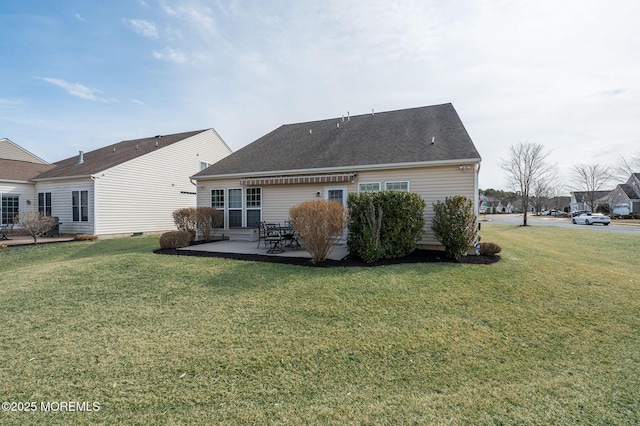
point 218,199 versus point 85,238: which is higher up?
point 218,199

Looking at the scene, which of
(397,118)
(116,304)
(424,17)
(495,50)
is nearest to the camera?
(116,304)

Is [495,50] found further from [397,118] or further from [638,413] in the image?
[638,413]

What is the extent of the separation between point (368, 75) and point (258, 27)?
5.61 metres

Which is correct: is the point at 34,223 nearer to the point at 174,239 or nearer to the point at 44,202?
the point at 44,202

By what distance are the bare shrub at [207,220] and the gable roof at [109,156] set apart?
8079 millimetres

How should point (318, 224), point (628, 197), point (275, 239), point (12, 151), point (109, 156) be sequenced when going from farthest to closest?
1. point (628, 197)
2. point (12, 151)
3. point (109, 156)
4. point (275, 239)
5. point (318, 224)

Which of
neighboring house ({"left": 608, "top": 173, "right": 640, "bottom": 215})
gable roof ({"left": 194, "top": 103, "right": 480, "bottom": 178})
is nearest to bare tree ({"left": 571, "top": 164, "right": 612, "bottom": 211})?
neighboring house ({"left": 608, "top": 173, "right": 640, "bottom": 215})

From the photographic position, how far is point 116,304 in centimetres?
553

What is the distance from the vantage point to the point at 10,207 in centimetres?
1805

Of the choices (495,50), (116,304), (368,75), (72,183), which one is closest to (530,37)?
(495,50)

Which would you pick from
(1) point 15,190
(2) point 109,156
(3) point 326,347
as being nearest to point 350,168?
(3) point 326,347

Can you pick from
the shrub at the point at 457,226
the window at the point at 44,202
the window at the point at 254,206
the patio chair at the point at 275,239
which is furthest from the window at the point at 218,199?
the window at the point at 44,202

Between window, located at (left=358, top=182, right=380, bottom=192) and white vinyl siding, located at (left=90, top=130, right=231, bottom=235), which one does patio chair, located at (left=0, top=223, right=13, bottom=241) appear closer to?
white vinyl siding, located at (left=90, top=130, right=231, bottom=235)

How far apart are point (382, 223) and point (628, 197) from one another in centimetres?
6525
